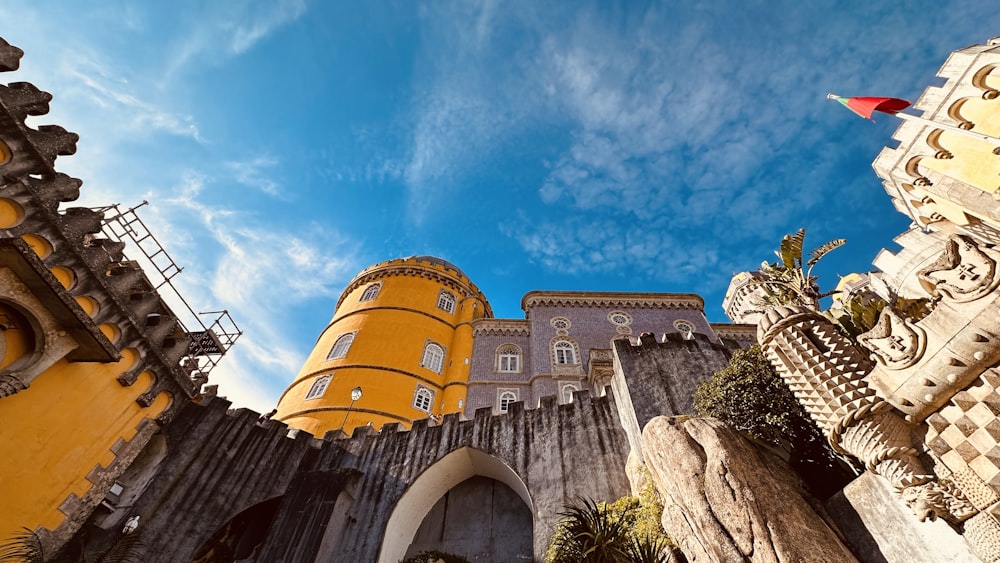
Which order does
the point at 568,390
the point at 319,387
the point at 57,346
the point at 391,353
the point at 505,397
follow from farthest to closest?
the point at 391,353 → the point at 505,397 → the point at 568,390 → the point at 319,387 → the point at 57,346

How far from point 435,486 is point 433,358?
11500 millimetres

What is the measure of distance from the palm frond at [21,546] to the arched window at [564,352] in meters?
19.4

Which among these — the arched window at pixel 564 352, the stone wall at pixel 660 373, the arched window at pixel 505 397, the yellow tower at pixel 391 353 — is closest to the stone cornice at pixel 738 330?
the arched window at pixel 564 352

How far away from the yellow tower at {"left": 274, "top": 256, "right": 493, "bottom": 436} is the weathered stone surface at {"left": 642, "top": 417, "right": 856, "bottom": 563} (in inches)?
425

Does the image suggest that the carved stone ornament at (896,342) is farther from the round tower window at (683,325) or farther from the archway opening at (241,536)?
the round tower window at (683,325)

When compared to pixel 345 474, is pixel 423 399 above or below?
above

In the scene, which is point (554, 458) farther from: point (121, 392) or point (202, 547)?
point (121, 392)

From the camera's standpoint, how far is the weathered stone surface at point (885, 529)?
4.77 metres

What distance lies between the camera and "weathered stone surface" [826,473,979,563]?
4766 mm

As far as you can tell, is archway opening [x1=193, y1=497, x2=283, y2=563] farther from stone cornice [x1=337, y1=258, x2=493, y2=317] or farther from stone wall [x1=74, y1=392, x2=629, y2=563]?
stone cornice [x1=337, y1=258, x2=493, y2=317]

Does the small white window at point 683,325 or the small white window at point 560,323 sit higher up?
the small white window at point 683,325

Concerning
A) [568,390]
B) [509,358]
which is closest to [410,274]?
[509,358]

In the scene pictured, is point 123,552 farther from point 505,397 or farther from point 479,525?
point 505,397

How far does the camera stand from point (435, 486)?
12.2m
